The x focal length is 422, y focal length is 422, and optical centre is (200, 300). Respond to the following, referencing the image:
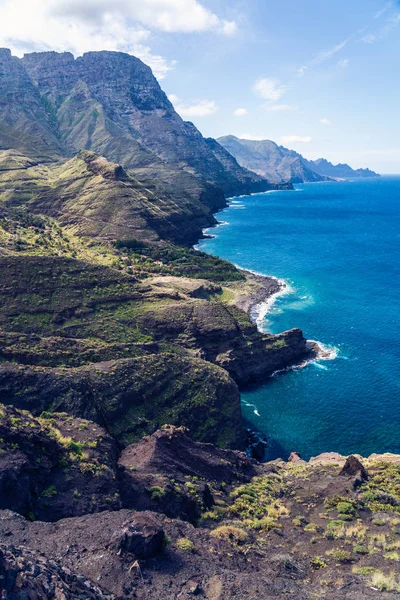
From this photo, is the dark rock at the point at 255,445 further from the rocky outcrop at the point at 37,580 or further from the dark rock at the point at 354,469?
the rocky outcrop at the point at 37,580

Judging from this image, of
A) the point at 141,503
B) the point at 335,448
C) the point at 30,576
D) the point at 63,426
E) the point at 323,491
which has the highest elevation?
the point at 30,576

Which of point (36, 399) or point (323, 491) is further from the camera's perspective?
point (36, 399)

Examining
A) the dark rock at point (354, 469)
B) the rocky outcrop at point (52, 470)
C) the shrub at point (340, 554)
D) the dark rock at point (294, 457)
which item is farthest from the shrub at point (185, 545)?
the dark rock at point (294, 457)

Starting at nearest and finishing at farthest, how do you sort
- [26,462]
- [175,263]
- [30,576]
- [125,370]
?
[30,576], [26,462], [125,370], [175,263]

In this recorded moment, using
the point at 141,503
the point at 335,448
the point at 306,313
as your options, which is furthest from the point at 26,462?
the point at 306,313

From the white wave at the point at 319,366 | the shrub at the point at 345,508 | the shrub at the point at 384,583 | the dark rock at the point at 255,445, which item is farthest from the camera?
the white wave at the point at 319,366

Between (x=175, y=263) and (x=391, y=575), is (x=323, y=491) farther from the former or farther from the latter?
(x=175, y=263)

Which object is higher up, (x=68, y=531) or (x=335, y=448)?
(x=68, y=531)

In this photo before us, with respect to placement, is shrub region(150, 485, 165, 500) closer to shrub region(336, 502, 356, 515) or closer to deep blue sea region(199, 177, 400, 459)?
shrub region(336, 502, 356, 515)
